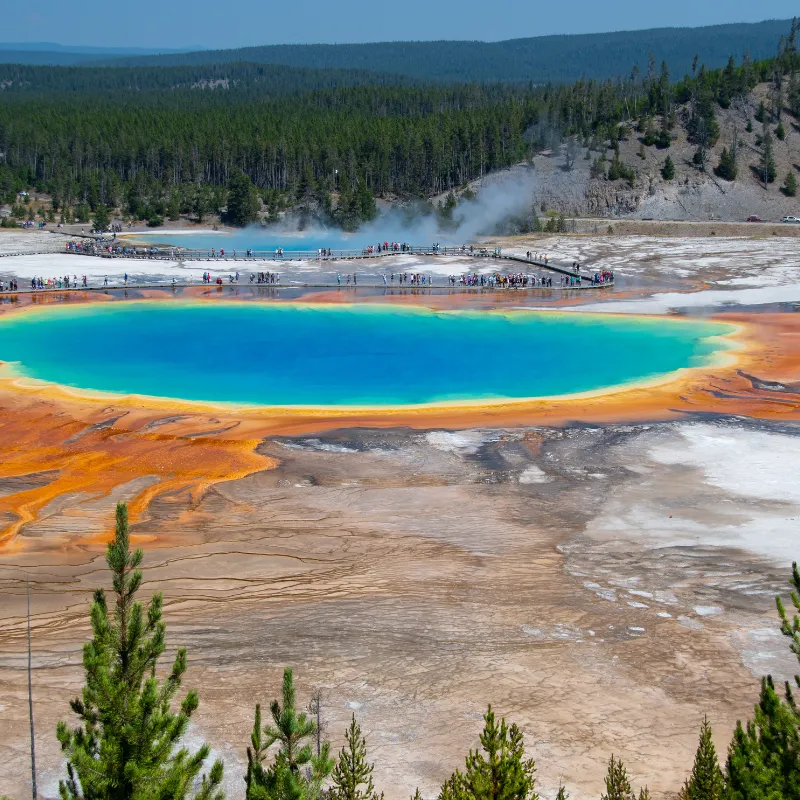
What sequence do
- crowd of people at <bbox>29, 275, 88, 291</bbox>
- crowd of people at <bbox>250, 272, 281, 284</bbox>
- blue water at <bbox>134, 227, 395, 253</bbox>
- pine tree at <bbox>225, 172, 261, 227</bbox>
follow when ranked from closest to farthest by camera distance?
crowd of people at <bbox>29, 275, 88, 291</bbox> < crowd of people at <bbox>250, 272, 281, 284</bbox> < blue water at <bbox>134, 227, 395, 253</bbox> < pine tree at <bbox>225, 172, 261, 227</bbox>

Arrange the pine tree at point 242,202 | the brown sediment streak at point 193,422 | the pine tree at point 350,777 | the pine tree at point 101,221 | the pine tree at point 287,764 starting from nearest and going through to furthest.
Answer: the pine tree at point 287,764
the pine tree at point 350,777
the brown sediment streak at point 193,422
the pine tree at point 101,221
the pine tree at point 242,202

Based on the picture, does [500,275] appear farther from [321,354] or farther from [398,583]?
[398,583]

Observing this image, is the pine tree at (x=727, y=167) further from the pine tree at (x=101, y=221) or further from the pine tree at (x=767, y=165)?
the pine tree at (x=101, y=221)

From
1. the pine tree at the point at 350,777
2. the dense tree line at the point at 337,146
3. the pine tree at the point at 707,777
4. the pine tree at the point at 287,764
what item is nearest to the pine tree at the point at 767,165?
the dense tree line at the point at 337,146

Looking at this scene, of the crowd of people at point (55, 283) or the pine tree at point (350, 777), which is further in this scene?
the crowd of people at point (55, 283)

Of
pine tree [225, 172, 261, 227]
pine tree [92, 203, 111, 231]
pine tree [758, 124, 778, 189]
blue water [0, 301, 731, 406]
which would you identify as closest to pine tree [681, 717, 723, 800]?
blue water [0, 301, 731, 406]

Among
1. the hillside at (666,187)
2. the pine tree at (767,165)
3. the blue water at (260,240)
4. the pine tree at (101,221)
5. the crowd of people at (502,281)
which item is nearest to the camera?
the crowd of people at (502,281)

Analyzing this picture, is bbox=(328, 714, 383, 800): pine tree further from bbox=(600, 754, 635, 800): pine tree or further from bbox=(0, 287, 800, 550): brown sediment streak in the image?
bbox=(0, 287, 800, 550): brown sediment streak
